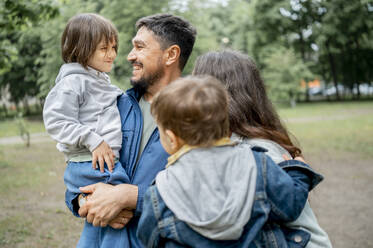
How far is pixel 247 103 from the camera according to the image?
77.7 inches

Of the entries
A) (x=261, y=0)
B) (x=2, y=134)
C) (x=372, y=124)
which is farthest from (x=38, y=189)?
(x=261, y=0)

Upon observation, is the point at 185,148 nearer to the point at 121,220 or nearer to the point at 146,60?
the point at 121,220

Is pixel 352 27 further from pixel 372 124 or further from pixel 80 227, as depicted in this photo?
pixel 80 227

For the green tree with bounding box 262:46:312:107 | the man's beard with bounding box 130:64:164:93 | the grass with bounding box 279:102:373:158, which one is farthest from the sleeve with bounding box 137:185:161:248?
the green tree with bounding box 262:46:312:107

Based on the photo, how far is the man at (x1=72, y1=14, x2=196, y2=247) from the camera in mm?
1897

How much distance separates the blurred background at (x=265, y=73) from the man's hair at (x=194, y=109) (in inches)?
43.6

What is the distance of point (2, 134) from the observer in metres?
19.5

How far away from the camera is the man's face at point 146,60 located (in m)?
2.34

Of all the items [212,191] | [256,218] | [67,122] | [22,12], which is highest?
[22,12]

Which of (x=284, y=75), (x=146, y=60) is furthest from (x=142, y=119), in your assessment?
(x=284, y=75)

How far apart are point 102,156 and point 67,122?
0.84 ft

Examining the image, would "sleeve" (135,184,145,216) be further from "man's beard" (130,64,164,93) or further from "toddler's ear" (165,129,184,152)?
"man's beard" (130,64,164,93)

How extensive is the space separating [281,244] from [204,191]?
0.48 m

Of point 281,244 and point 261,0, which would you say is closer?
point 281,244
